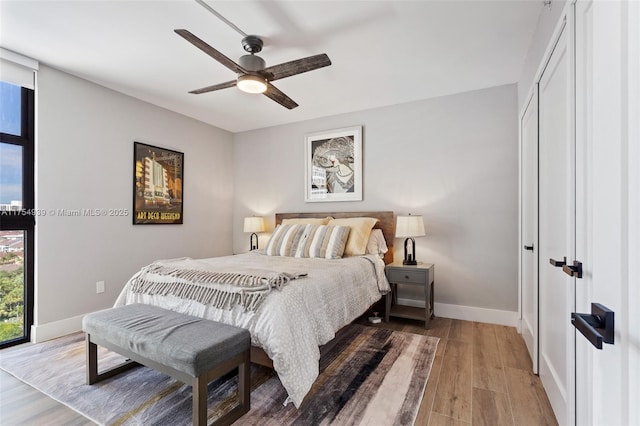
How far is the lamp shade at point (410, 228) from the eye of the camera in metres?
3.18

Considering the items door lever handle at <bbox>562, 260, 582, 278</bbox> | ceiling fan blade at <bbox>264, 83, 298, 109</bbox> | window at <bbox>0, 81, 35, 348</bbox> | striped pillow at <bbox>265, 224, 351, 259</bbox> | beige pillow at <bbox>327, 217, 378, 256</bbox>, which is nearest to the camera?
door lever handle at <bbox>562, 260, 582, 278</bbox>

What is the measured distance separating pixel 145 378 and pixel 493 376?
2505 millimetres

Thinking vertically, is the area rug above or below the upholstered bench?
below

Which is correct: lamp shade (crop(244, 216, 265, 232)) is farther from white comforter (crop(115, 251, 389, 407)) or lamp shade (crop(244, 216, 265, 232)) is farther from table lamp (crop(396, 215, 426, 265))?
table lamp (crop(396, 215, 426, 265))

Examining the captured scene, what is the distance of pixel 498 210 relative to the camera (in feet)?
10.5

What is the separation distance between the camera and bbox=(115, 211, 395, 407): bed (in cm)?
A: 168

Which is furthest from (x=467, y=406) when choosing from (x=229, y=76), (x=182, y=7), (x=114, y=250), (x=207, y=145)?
(x=207, y=145)

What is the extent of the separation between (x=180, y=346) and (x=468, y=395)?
1795 millimetres

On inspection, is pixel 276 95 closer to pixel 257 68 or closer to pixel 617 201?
pixel 257 68

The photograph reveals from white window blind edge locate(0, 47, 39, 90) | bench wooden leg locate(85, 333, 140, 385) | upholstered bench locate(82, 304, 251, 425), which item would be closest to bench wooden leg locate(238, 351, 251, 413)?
upholstered bench locate(82, 304, 251, 425)

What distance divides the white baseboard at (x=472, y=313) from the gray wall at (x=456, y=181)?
0.05 metres

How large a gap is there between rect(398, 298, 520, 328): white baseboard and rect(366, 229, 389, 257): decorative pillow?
696 mm

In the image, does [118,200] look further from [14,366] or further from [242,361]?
[242,361]

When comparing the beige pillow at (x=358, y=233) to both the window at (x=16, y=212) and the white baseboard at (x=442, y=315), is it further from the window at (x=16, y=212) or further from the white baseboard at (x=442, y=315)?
the window at (x=16, y=212)
